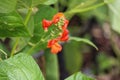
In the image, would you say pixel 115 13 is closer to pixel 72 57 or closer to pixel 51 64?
pixel 51 64

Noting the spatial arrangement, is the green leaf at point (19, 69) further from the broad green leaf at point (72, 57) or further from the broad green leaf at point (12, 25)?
the broad green leaf at point (72, 57)

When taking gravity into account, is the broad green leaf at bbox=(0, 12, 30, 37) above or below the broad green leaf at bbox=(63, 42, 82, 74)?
above

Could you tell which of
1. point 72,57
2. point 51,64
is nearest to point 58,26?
point 51,64

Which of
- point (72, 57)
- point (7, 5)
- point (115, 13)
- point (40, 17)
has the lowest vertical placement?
point (72, 57)

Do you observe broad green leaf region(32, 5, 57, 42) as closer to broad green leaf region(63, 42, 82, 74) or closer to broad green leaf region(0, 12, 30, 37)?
broad green leaf region(0, 12, 30, 37)

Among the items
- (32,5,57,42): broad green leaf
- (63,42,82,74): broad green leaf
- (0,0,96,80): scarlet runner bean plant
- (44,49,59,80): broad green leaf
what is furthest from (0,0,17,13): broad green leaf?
(63,42,82,74): broad green leaf

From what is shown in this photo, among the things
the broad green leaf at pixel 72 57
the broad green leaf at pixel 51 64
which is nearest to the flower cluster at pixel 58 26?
the broad green leaf at pixel 51 64
